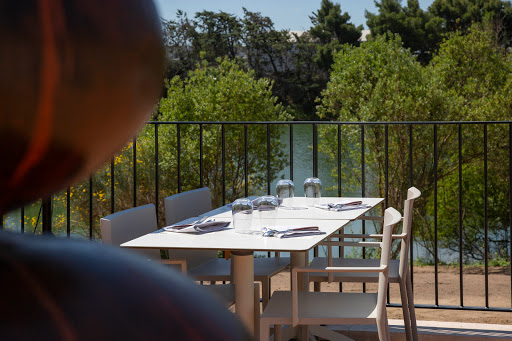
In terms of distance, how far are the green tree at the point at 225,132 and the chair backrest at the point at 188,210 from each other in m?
8.01

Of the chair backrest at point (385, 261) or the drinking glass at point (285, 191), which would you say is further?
the drinking glass at point (285, 191)

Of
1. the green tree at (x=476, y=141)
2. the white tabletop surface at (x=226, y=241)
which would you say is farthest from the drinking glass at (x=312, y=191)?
the green tree at (x=476, y=141)

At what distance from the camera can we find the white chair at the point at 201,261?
3004 mm

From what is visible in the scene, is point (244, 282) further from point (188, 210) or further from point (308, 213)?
point (188, 210)

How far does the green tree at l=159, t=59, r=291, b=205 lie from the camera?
39.7 ft

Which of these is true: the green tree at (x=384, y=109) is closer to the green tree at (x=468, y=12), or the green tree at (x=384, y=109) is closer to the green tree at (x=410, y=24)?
the green tree at (x=468, y=12)

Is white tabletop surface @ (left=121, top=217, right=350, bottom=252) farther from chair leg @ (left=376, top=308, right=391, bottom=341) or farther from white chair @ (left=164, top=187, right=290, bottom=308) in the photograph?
white chair @ (left=164, top=187, right=290, bottom=308)

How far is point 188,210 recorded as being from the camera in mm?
3287

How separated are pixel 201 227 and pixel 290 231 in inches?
14.5

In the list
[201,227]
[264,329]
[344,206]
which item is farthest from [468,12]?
[264,329]

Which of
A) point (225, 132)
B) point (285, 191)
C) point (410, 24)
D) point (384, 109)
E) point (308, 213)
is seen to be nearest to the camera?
point (308, 213)

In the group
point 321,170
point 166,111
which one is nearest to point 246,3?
point 321,170

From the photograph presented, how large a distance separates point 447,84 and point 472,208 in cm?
311

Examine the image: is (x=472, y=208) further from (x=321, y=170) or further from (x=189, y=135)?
(x=189, y=135)
